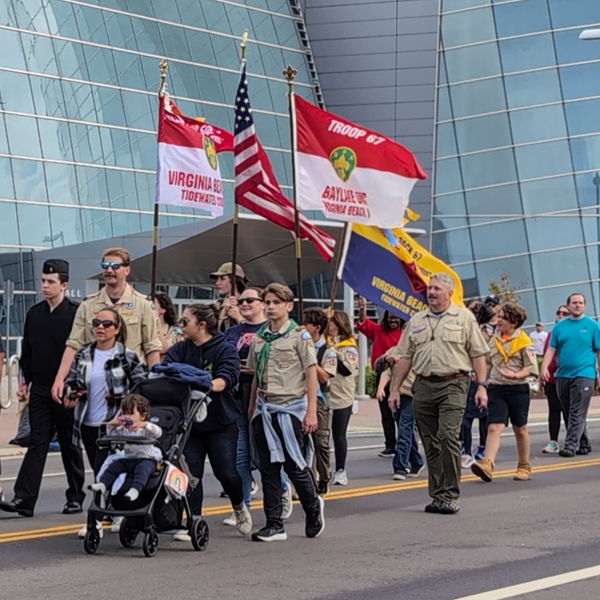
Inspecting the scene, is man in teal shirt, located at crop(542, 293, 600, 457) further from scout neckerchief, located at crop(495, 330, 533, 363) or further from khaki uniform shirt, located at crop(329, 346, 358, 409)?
khaki uniform shirt, located at crop(329, 346, 358, 409)

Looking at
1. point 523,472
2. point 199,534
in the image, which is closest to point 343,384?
point 523,472

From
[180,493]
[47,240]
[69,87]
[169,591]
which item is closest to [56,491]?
[180,493]

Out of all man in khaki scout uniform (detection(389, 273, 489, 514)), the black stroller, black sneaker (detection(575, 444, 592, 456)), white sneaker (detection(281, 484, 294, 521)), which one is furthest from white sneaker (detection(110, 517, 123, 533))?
black sneaker (detection(575, 444, 592, 456))

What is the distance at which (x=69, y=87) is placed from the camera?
37250 millimetres

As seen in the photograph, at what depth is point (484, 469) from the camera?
12.2m

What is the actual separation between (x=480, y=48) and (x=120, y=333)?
35.9 metres

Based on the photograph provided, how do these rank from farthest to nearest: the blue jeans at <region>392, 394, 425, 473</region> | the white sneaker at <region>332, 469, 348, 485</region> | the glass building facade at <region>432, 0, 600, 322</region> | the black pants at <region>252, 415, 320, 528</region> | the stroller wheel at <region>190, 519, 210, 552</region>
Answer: the glass building facade at <region>432, 0, 600, 322</region> < the blue jeans at <region>392, 394, 425, 473</region> < the white sneaker at <region>332, 469, 348, 485</region> < the black pants at <region>252, 415, 320, 528</region> < the stroller wheel at <region>190, 519, 210, 552</region>

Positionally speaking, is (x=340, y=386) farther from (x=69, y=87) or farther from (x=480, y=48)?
(x=480, y=48)

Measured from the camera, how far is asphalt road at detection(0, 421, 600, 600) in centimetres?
714

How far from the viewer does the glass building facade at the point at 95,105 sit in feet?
117

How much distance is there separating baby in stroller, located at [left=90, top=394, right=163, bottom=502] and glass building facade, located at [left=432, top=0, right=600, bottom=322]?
33.1 m

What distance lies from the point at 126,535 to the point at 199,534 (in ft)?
1.49

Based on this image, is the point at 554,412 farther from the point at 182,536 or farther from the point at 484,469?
the point at 182,536

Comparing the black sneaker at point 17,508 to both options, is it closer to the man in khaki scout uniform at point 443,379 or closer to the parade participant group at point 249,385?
the parade participant group at point 249,385
